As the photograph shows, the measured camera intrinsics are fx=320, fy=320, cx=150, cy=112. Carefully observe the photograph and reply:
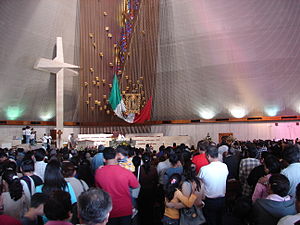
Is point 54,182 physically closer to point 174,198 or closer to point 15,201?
point 15,201

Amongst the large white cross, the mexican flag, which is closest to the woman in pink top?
the large white cross

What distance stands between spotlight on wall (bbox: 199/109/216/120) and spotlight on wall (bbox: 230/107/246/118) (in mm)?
916

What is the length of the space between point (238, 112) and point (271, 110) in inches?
57.6

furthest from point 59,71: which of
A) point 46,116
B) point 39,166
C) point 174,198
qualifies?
point 174,198

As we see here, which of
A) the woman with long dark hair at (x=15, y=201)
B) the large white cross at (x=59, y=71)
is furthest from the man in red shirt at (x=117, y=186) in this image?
the large white cross at (x=59, y=71)

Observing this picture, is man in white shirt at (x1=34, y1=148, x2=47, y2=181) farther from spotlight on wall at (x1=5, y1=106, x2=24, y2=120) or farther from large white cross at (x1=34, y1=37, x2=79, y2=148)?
spotlight on wall at (x1=5, y1=106, x2=24, y2=120)

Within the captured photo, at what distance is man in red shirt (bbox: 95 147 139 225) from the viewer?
10.5 feet

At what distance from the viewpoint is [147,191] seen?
4453 millimetres

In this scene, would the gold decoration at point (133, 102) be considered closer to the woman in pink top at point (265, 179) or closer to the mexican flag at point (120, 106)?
the mexican flag at point (120, 106)

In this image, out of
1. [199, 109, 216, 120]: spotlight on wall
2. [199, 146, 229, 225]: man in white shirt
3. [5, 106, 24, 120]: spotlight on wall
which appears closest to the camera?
[199, 146, 229, 225]: man in white shirt

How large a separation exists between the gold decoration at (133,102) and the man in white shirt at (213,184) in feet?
38.6

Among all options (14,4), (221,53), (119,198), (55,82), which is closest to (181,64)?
(221,53)

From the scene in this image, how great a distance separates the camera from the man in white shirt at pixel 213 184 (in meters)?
3.68

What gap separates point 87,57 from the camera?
53.0ft
